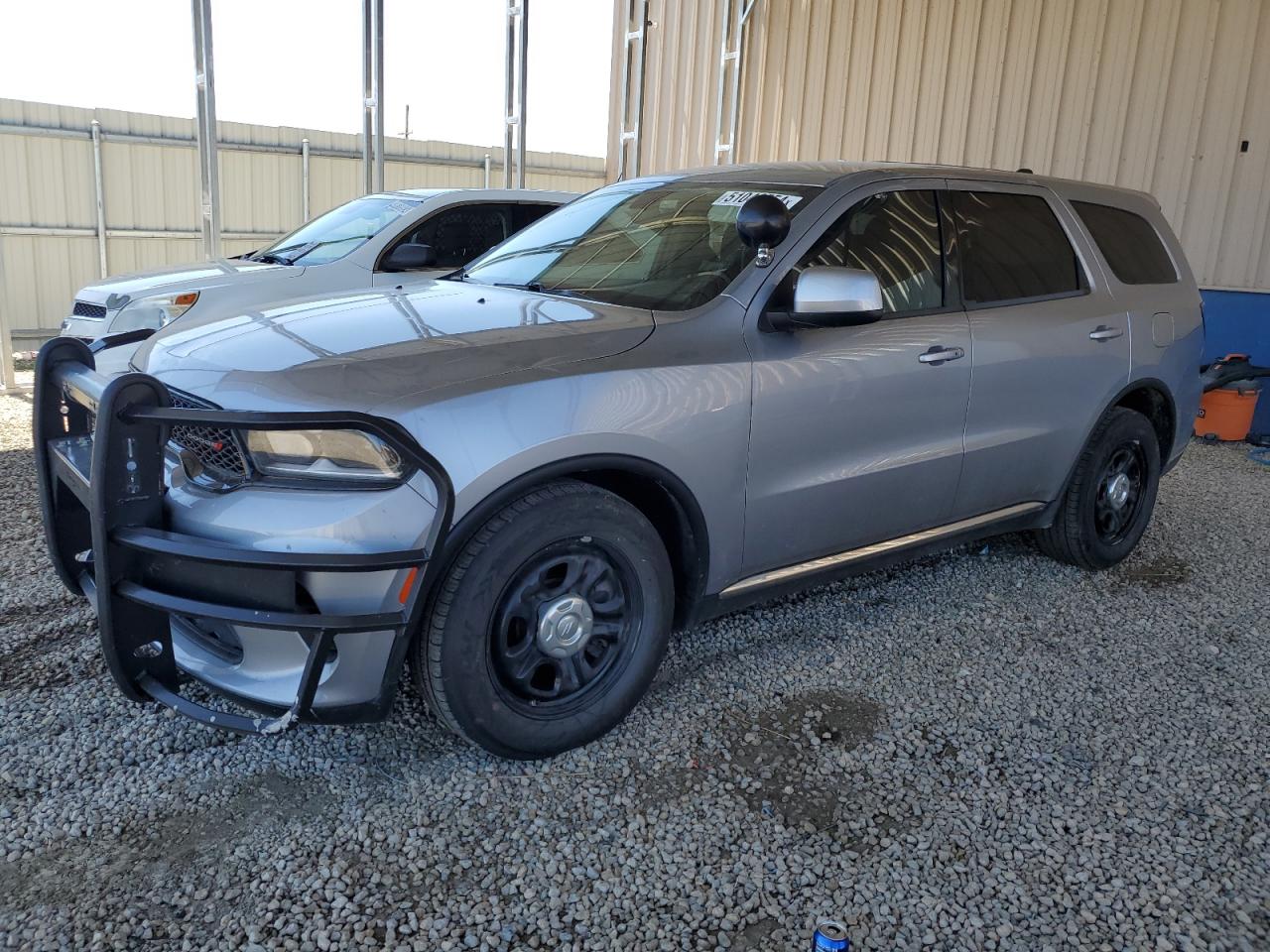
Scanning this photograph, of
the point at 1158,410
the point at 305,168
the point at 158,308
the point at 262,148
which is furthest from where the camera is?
the point at 305,168

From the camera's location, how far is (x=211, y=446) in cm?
253

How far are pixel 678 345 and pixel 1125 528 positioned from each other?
2.93 metres

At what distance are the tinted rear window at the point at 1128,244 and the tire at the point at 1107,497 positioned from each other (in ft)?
2.05

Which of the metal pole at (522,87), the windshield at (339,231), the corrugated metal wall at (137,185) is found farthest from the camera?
the corrugated metal wall at (137,185)

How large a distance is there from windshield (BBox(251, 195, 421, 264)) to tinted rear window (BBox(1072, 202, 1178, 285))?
14.6 feet

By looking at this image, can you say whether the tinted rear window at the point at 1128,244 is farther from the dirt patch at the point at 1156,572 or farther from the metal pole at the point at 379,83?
the metal pole at the point at 379,83

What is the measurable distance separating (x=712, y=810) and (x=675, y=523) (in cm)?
82

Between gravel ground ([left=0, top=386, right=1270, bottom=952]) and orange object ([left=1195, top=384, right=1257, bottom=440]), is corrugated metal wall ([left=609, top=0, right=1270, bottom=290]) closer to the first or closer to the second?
orange object ([left=1195, top=384, right=1257, bottom=440])

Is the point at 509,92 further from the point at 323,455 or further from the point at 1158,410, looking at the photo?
the point at 323,455

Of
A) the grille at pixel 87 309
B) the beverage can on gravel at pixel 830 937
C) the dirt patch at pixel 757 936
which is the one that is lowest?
the dirt patch at pixel 757 936

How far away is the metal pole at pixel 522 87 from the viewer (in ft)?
35.9

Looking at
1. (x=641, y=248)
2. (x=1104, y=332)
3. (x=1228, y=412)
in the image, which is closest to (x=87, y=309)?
(x=641, y=248)

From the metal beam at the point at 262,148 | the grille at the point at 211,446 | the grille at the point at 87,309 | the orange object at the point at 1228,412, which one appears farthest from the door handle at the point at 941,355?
the metal beam at the point at 262,148

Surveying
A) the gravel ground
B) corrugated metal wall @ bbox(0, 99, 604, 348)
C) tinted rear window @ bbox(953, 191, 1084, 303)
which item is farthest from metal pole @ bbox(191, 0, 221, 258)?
tinted rear window @ bbox(953, 191, 1084, 303)
